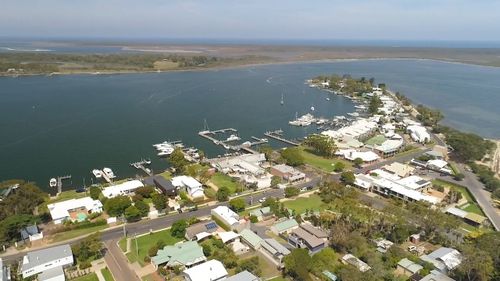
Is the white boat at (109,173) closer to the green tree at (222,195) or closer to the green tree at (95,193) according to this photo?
the green tree at (95,193)

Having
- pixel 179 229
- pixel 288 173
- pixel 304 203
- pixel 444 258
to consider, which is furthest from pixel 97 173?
pixel 444 258

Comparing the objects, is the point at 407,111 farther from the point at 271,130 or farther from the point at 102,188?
the point at 102,188

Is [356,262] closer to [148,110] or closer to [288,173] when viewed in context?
[288,173]

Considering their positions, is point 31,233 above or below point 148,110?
above

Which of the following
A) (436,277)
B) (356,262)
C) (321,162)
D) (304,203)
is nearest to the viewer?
(436,277)

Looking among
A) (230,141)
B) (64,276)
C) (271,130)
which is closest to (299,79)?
(271,130)

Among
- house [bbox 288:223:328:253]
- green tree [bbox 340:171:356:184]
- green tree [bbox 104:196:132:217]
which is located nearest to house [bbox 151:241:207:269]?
house [bbox 288:223:328:253]
